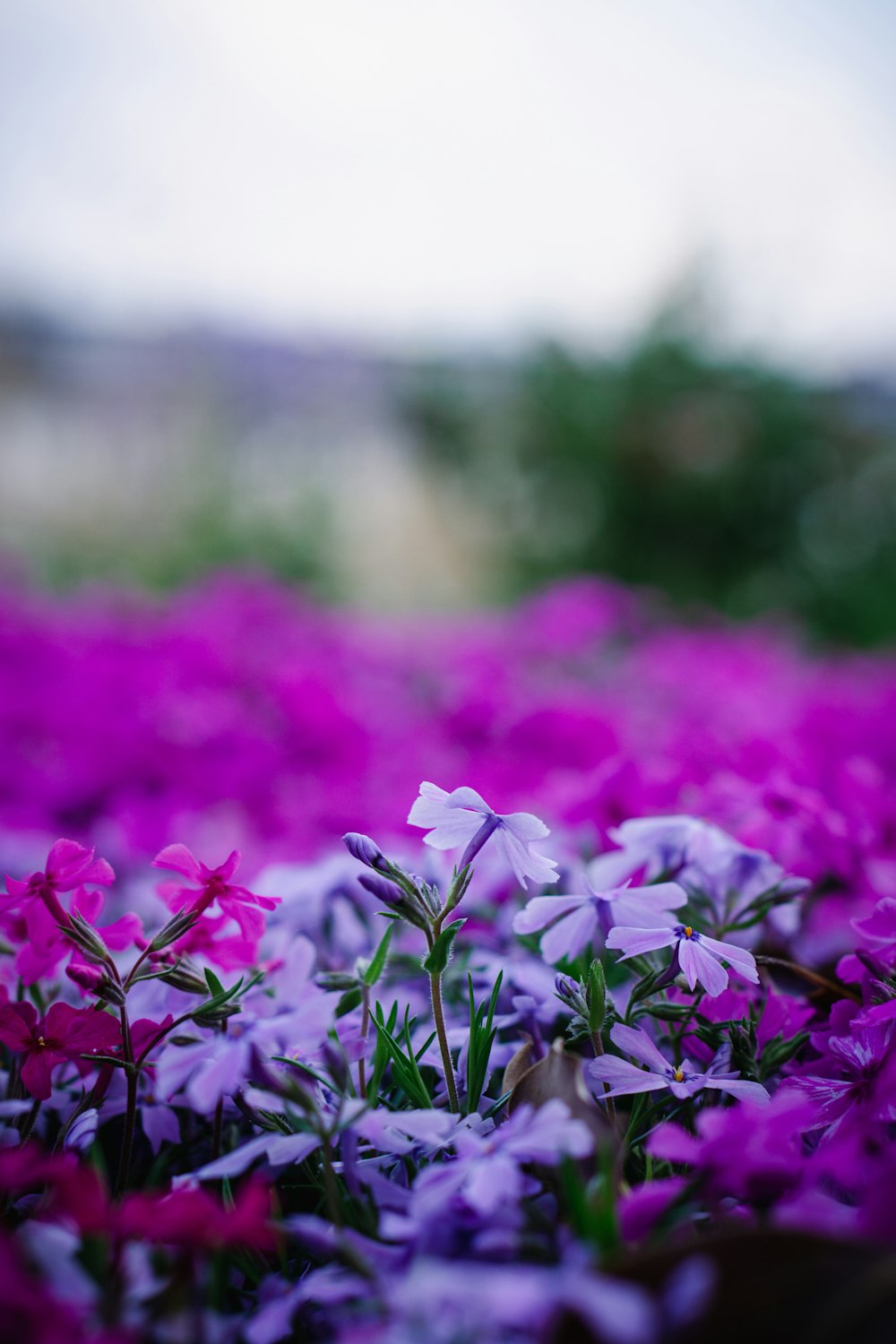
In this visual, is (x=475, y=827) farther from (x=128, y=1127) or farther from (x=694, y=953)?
(x=128, y=1127)

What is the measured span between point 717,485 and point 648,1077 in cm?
503

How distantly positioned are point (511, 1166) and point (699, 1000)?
0.24m

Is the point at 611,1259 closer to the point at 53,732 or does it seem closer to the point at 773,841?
the point at 773,841

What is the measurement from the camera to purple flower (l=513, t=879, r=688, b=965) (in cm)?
67

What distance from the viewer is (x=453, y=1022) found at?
0.76m

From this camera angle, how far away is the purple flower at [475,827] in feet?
2.05

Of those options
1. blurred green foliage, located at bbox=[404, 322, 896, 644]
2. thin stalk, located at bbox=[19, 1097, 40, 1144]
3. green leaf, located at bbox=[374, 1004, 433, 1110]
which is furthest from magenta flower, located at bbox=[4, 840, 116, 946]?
blurred green foliage, located at bbox=[404, 322, 896, 644]

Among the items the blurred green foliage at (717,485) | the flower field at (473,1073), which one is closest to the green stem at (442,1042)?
the flower field at (473,1073)

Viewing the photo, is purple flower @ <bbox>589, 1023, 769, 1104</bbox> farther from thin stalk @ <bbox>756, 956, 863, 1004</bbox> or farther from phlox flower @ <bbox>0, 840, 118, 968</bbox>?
phlox flower @ <bbox>0, 840, 118, 968</bbox>

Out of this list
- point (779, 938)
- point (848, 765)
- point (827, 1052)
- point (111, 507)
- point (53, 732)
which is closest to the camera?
point (827, 1052)

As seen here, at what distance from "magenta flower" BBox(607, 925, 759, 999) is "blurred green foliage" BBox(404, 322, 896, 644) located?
4848mm

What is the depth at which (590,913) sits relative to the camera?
0.68 m

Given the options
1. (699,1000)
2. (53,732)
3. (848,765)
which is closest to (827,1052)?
(699,1000)

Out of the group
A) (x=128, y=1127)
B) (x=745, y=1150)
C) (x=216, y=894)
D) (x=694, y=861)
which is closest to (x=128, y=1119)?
(x=128, y=1127)
